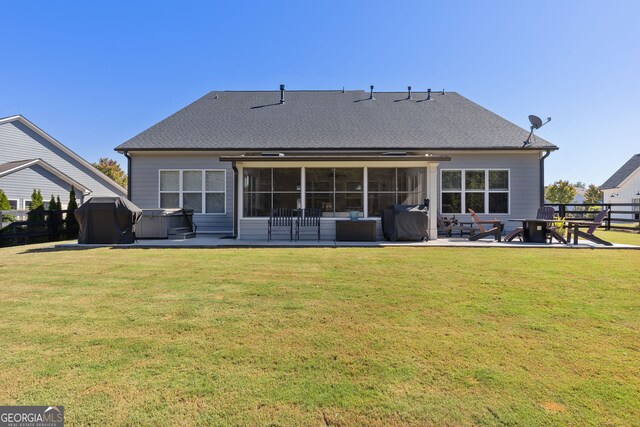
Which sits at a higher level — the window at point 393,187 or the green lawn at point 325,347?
the window at point 393,187

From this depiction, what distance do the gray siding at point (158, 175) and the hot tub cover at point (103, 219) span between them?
11.3 feet

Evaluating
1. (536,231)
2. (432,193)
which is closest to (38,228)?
(432,193)

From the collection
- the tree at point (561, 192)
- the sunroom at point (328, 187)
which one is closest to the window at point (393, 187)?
the sunroom at point (328, 187)

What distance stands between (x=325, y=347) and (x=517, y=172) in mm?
13168

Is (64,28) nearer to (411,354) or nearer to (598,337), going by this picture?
(411,354)

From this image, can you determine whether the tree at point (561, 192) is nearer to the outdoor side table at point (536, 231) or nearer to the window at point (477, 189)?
the window at point (477, 189)

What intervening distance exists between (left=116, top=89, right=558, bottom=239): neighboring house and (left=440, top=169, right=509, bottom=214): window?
41mm

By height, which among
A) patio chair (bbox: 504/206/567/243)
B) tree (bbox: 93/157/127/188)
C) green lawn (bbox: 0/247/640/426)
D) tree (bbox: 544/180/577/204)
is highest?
tree (bbox: 93/157/127/188)

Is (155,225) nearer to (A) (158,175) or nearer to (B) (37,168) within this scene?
(A) (158,175)

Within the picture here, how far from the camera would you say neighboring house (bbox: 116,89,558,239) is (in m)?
11.0

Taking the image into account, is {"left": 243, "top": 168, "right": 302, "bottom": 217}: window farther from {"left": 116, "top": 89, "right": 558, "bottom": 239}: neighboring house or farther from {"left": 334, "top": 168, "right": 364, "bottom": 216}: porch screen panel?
{"left": 334, "top": 168, "right": 364, "bottom": 216}: porch screen panel

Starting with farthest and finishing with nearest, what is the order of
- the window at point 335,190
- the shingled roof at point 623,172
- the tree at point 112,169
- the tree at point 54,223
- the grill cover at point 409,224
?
the tree at point 112,169, the shingled roof at point 623,172, the window at point 335,190, the tree at point 54,223, the grill cover at point 409,224

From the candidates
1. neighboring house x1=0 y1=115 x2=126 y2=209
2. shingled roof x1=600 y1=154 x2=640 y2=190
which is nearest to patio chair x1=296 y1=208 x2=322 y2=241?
neighboring house x1=0 y1=115 x2=126 y2=209

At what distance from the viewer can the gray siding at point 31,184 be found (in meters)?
15.6
